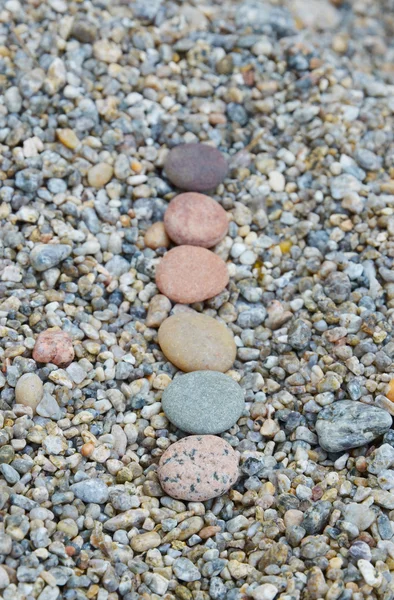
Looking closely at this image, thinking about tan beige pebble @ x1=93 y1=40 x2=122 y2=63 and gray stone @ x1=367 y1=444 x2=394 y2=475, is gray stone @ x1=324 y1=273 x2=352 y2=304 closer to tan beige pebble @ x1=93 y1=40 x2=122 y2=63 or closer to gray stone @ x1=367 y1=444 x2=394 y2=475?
gray stone @ x1=367 y1=444 x2=394 y2=475

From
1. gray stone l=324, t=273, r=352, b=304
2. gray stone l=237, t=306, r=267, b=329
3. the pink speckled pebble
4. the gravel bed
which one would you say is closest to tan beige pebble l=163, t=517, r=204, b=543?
the gravel bed

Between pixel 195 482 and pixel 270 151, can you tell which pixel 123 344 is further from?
pixel 270 151

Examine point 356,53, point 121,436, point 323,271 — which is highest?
point 356,53

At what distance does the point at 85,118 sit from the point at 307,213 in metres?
0.84

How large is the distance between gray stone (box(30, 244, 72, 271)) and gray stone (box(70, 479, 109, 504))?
695 millimetres

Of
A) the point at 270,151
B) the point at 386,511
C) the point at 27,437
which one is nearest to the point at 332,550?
the point at 386,511

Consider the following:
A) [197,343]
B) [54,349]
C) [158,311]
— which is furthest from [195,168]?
[54,349]

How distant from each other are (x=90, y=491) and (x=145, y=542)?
0.19m

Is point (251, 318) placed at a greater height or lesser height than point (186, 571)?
greater

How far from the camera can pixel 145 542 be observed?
1.79m

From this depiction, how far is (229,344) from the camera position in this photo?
86.2 inches

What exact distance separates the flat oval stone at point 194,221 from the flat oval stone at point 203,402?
51 centimetres

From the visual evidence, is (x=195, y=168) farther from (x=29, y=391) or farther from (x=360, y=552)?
(x=360, y=552)

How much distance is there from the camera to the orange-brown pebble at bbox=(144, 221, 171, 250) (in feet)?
7.88
